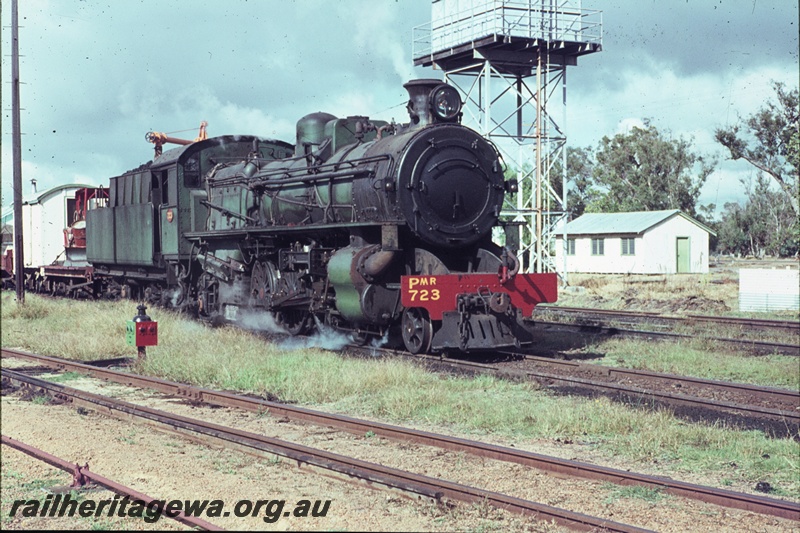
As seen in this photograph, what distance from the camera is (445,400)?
9.20 metres

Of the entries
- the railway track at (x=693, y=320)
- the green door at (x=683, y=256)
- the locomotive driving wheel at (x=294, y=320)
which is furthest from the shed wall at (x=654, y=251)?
the locomotive driving wheel at (x=294, y=320)

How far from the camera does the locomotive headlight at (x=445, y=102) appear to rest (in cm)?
1252

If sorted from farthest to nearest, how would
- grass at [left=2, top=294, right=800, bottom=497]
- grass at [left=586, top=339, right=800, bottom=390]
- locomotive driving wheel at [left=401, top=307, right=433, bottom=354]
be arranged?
locomotive driving wheel at [left=401, top=307, right=433, bottom=354] → grass at [left=586, top=339, right=800, bottom=390] → grass at [left=2, top=294, right=800, bottom=497]

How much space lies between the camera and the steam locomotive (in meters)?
12.1

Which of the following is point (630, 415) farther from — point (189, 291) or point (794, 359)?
point (189, 291)

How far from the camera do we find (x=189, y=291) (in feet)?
56.7

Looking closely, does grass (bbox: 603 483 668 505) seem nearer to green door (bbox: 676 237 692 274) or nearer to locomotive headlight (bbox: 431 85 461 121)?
locomotive headlight (bbox: 431 85 461 121)

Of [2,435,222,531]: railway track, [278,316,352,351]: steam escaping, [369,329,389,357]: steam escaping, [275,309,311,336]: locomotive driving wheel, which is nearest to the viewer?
[2,435,222,531]: railway track

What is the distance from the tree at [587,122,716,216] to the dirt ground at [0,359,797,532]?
187 ft

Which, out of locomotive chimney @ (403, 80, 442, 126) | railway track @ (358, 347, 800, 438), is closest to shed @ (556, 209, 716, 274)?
locomotive chimney @ (403, 80, 442, 126)

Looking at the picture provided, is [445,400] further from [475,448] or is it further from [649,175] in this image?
[649,175]

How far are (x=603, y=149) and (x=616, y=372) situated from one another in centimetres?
5865

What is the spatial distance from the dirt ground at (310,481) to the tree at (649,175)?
56860 mm

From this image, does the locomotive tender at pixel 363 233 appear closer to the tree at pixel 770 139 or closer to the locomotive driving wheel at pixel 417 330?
the locomotive driving wheel at pixel 417 330
